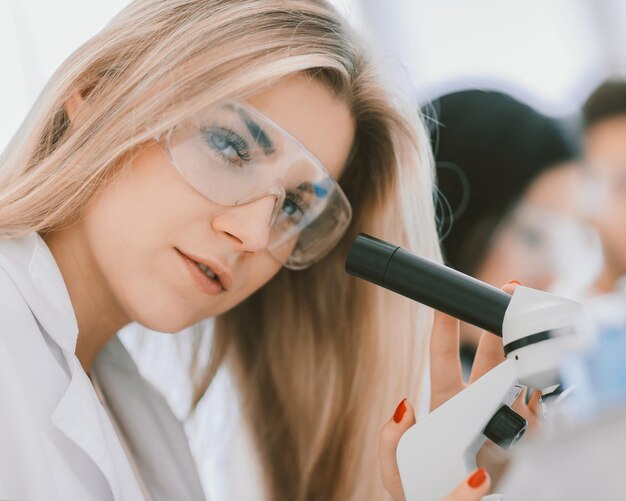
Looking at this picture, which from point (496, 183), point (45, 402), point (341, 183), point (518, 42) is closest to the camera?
point (45, 402)

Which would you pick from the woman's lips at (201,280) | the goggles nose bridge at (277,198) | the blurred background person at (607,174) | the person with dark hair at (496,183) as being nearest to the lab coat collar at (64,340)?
the woman's lips at (201,280)

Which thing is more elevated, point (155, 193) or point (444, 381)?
point (155, 193)

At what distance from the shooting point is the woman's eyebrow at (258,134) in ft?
2.68

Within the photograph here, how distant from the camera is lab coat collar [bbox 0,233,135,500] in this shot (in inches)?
29.1

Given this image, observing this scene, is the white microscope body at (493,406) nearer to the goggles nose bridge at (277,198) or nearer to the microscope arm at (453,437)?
the microscope arm at (453,437)

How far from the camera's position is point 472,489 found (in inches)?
23.9

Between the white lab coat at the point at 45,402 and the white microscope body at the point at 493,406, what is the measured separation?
34 cm

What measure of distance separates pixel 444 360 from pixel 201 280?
34 centimetres

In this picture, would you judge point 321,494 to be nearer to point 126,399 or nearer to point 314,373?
point 314,373

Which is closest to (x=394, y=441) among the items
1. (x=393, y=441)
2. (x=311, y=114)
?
(x=393, y=441)

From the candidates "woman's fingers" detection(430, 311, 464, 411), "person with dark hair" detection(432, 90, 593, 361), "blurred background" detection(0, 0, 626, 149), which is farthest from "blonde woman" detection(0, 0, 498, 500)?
"blurred background" detection(0, 0, 626, 149)

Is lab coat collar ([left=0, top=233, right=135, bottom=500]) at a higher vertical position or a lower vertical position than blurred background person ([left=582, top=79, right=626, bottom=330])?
higher

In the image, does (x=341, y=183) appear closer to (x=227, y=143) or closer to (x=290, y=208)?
(x=290, y=208)

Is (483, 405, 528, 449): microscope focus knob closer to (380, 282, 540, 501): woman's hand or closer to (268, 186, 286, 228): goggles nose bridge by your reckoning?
(380, 282, 540, 501): woman's hand
